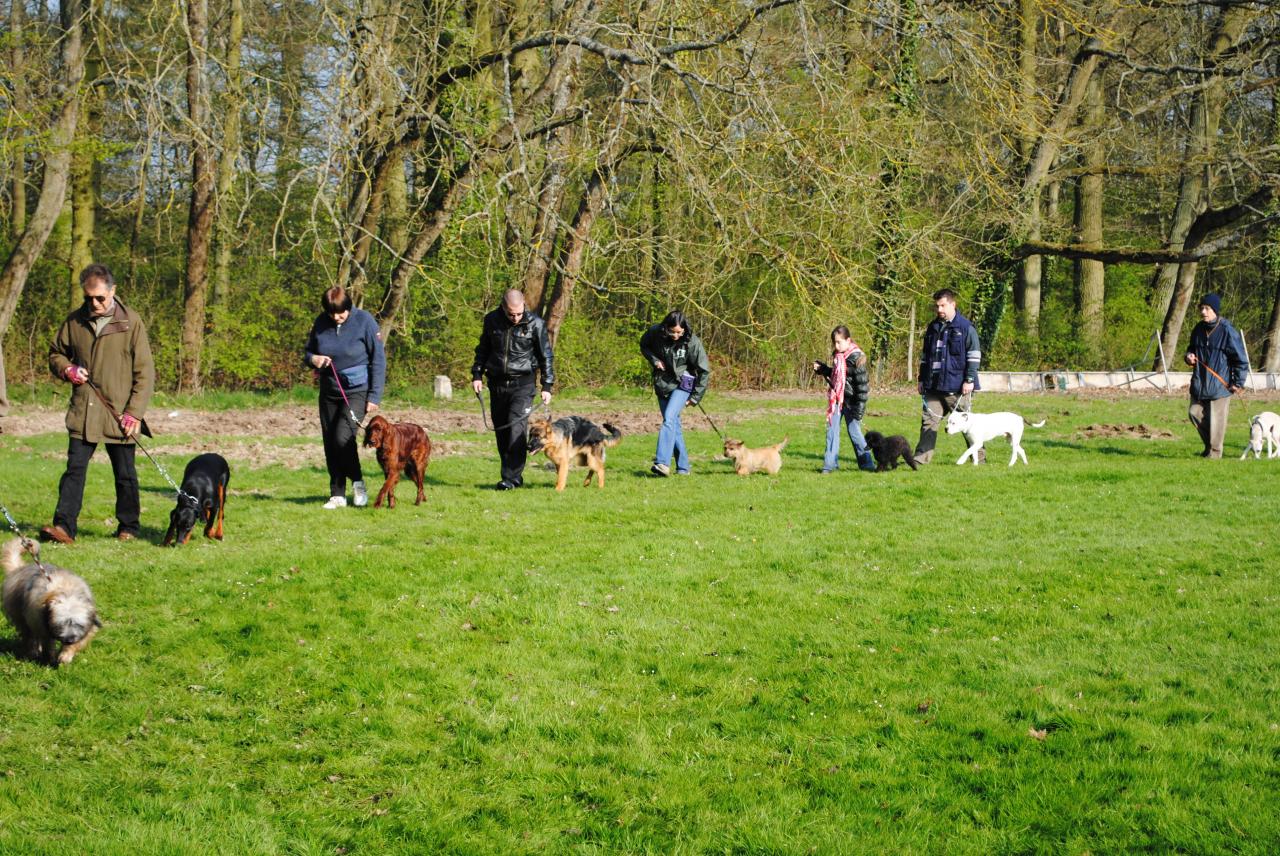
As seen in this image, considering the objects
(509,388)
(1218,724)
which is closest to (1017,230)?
(509,388)

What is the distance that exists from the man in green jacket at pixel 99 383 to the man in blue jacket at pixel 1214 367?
40.7 feet

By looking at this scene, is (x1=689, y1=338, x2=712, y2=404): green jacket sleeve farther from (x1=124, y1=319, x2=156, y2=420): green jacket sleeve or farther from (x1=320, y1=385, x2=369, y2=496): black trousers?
(x1=124, y1=319, x2=156, y2=420): green jacket sleeve

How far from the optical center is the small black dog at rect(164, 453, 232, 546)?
350 inches

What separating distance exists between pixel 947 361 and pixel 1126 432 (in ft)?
19.7

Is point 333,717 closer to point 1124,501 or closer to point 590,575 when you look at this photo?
point 590,575

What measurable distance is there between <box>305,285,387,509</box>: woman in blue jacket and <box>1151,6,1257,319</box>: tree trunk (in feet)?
66.6

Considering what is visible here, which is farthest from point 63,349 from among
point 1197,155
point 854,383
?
point 1197,155

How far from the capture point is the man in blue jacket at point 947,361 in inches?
523

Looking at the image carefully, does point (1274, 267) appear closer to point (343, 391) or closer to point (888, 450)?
point (888, 450)

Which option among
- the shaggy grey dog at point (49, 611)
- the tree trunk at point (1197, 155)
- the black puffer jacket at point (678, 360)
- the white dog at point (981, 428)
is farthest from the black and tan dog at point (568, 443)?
the tree trunk at point (1197, 155)

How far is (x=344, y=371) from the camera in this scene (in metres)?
10.4

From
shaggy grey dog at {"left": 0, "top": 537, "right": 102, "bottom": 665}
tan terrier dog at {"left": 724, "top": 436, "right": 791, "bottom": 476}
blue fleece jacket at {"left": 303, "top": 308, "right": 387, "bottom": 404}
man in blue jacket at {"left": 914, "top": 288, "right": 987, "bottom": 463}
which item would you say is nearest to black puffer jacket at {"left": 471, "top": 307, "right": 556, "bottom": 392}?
blue fleece jacket at {"left": 303, "top": 308, "right": 387, "bottom": 404}

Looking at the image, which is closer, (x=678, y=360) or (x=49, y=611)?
(x=49, y=611)

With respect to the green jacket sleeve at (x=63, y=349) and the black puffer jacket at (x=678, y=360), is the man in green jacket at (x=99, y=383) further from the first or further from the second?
the black puffer jacket at (x=678, y=360)
